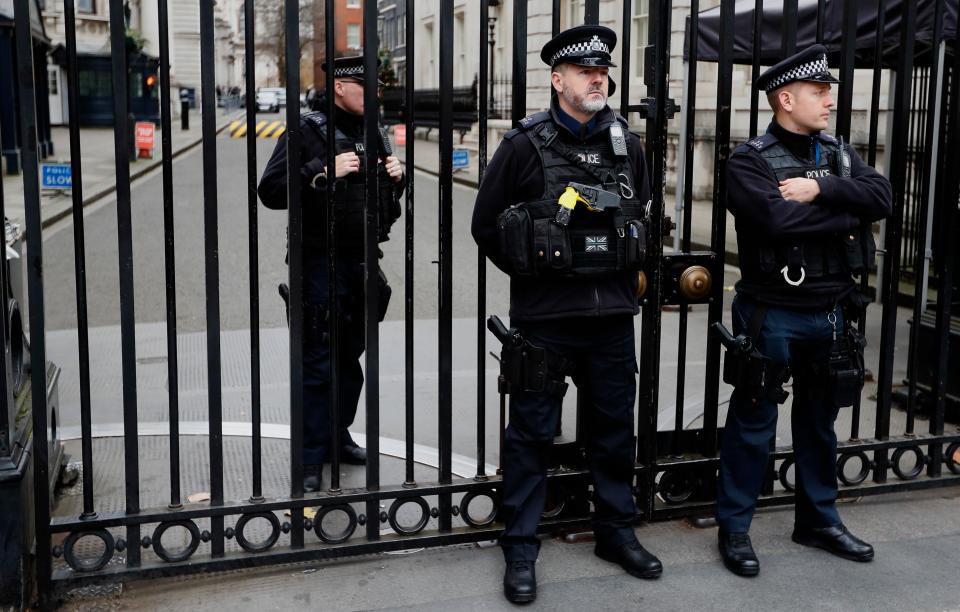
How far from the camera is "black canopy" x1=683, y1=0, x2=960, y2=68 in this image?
7.52m

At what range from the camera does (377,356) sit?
13.6 ft

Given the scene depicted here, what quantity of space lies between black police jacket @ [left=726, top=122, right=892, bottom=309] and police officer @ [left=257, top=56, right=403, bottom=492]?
5.32 ft

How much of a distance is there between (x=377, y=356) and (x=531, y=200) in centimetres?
91

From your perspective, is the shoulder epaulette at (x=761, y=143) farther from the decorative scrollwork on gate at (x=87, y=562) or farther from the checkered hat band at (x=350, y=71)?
the decorative scrollwork on gate at (x=87, y=562)

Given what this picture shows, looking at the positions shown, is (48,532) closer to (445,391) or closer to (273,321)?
(445,391)

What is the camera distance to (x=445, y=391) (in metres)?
4.26

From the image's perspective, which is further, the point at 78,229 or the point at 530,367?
the point at 530,367

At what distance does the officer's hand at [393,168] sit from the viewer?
4.66 m

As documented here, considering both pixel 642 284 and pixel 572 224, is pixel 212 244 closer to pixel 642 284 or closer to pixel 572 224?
pixel 572 224

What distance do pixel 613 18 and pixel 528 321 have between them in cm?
1721

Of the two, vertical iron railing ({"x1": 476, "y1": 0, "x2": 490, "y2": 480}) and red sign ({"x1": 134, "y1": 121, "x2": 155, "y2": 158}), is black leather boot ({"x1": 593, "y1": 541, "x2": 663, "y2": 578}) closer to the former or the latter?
vertical iron railing ({"x1": 476, "y1": 0, "x2": 490, "y2": 480})

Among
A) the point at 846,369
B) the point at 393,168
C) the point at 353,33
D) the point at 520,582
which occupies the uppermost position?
the point at 353,33

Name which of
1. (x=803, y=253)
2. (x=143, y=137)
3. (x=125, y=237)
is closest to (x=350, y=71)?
(x=125, y=237)

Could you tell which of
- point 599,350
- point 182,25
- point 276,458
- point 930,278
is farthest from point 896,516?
point 182,25
